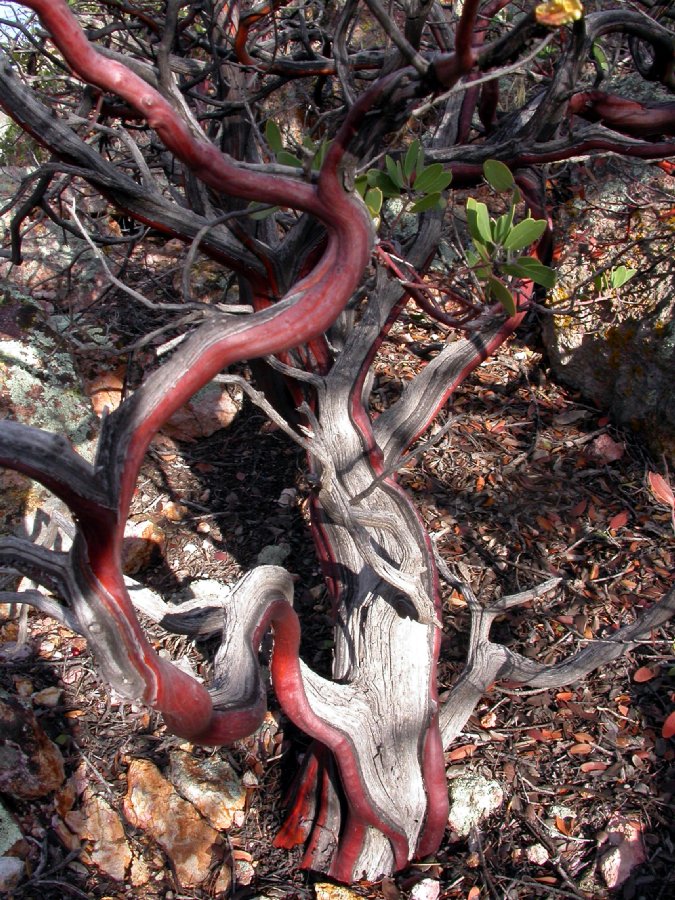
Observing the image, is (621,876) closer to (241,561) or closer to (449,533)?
(449,533)

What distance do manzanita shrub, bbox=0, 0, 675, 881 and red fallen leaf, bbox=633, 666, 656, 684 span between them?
0.33 metres

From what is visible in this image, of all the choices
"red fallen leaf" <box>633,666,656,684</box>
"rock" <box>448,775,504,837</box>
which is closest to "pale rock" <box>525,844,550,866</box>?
"rock" <box>448,775,504,837</box>

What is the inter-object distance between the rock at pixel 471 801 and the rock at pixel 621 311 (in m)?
1.78

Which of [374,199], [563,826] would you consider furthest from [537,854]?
[374,199]

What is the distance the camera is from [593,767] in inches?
100

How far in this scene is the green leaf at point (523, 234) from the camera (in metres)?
1.95

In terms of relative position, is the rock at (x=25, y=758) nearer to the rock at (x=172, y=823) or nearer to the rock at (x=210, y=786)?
the rock at (x=172, y=823)

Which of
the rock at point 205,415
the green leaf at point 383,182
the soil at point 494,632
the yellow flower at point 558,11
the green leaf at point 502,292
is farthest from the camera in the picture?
the rock at point 205,415

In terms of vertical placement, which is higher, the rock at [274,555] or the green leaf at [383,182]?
the green leaf at [383,182]

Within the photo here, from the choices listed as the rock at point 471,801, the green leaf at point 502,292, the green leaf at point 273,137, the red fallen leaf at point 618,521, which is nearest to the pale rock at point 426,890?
the rock at point 471,801

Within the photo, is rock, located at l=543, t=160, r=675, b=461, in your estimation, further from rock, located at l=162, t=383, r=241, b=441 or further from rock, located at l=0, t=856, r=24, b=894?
rock, located at l=0, t=856, r=24, b=894

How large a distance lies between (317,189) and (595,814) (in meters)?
2.17

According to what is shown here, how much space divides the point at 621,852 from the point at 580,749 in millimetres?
352

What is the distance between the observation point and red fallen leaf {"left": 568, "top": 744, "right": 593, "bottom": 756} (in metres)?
2.58
